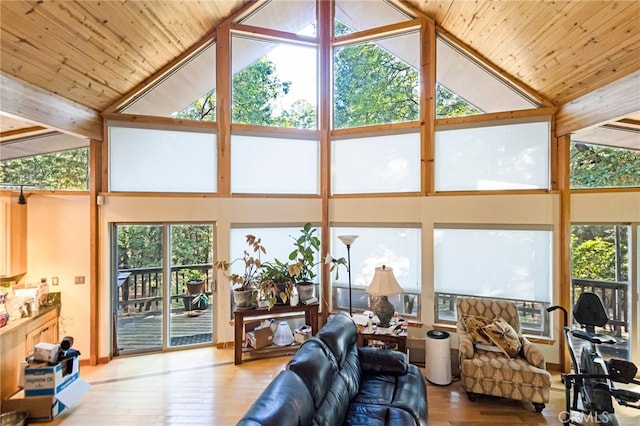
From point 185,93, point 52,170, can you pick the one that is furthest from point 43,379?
point 185,93

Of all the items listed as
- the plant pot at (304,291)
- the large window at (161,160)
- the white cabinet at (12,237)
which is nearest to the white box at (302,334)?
the plant pot at (304,291)

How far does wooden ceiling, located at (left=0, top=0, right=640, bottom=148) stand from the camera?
113 inches

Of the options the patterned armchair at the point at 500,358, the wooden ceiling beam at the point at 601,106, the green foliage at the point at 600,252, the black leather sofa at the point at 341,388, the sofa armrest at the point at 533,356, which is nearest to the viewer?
the black leather sofa at the point at 341,388

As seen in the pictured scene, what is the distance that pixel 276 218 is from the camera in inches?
200

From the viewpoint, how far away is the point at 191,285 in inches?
191

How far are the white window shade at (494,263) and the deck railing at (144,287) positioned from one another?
156 inches

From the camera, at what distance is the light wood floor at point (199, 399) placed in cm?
319

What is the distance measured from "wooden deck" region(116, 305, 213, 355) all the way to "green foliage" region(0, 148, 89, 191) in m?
2.02

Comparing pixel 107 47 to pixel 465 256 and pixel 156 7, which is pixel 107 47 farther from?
pixel 465 256

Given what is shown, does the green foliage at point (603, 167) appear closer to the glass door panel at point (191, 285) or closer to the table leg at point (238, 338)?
the table leg at point (238, 338)

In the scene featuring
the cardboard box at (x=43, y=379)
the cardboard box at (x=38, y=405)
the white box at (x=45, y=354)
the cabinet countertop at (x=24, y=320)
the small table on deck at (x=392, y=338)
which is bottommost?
the cardboard box at (x=38, y=405)

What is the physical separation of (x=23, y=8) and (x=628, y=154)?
6702mm

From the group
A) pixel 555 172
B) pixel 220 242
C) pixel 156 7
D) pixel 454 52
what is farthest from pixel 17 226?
pixel 555 172

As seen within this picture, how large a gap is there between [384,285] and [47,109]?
4490mm
